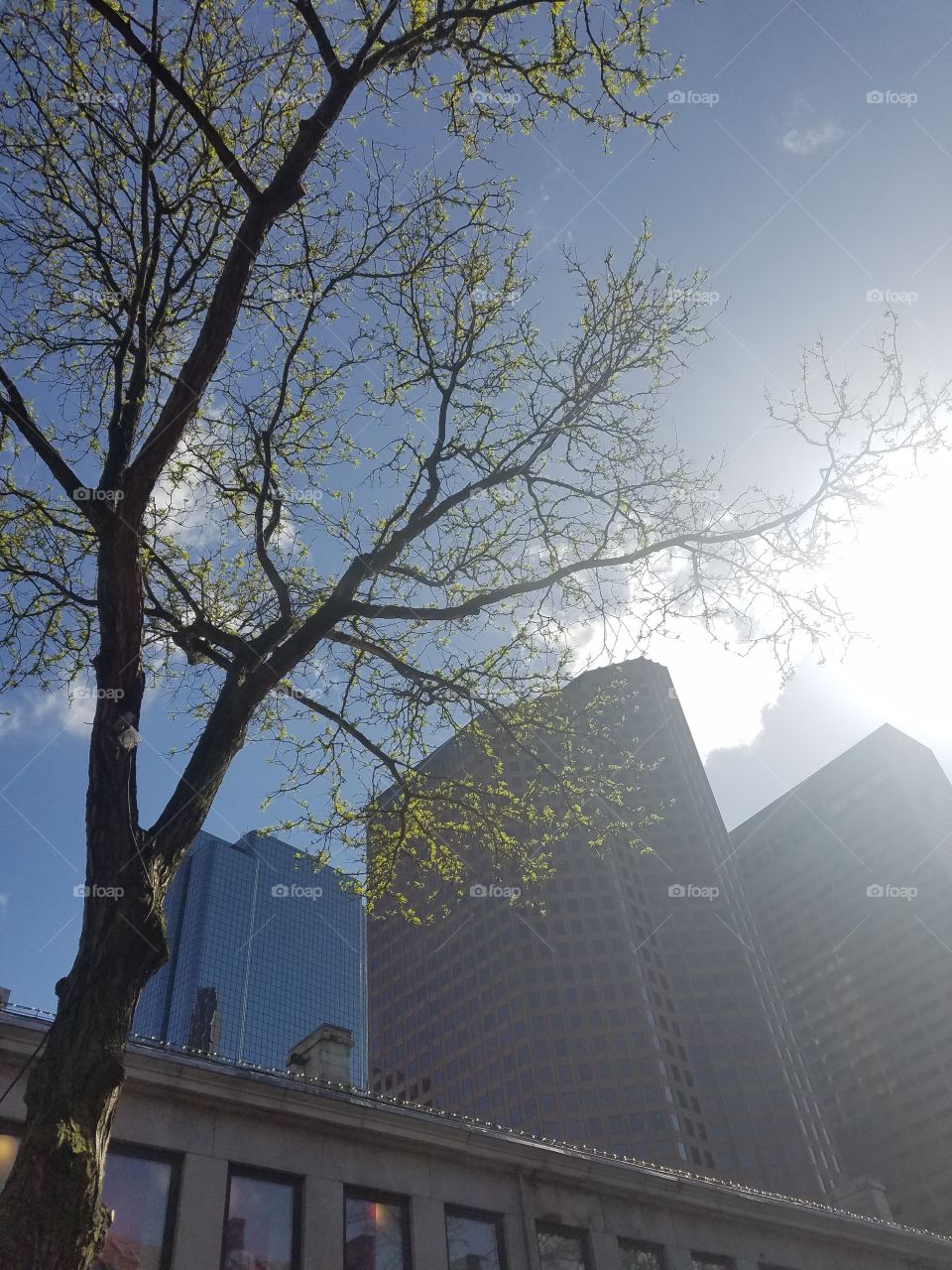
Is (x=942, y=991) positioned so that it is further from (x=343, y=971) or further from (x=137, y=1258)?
(x=137, y=1258)

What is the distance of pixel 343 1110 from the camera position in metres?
13.2

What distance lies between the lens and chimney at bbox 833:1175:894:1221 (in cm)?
2555

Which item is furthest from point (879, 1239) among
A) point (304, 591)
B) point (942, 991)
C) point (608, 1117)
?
point (942, 991)

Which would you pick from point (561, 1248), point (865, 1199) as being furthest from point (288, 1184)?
point (865, 1199)

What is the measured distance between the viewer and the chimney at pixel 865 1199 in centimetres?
2555

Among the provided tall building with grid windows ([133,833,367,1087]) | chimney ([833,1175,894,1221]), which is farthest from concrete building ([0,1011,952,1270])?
tall building with grid windows ([133,833,367,1087])

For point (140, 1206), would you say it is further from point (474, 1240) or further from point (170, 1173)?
point (474, 1240)

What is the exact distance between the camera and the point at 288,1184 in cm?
1259

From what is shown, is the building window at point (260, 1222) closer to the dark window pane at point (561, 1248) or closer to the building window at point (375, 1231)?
the building window at point (375, 1231)

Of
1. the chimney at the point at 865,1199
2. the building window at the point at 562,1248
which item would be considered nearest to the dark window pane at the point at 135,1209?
the building window at the point at 562,1248

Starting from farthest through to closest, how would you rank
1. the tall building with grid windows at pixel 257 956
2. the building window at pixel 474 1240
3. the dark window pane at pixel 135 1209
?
the tall building with grid windows at pixel 257 956 → the building window at pixel 474 1240 → the dark window pane at pixel 135 1209

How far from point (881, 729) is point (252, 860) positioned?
14465 cm

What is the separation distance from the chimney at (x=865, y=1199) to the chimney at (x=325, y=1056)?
17.2m

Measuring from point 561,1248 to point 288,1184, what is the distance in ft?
19.0
